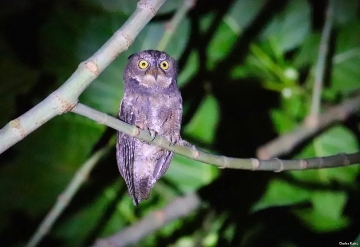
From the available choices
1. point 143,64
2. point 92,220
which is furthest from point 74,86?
point 92,220

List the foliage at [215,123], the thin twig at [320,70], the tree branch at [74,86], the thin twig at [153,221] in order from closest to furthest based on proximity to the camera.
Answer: the tree branch at [74,86] < the thin twig at [320,70] < the thin twig at [153,221] < the foliage at [215,123]

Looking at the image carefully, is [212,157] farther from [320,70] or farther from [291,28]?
[291,28]

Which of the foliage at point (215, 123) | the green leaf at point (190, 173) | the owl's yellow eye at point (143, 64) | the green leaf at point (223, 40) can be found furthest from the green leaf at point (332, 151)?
the owl's yellow eye at point (143, 64)

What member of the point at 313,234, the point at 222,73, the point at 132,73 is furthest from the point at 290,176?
Answer: the point at 132,73

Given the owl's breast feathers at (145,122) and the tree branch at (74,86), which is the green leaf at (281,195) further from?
the tree branch at (74,86)

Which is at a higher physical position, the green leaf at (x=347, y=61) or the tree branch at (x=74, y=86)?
the green leaf at (x=347, y=61)

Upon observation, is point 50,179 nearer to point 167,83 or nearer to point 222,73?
point 167,83
